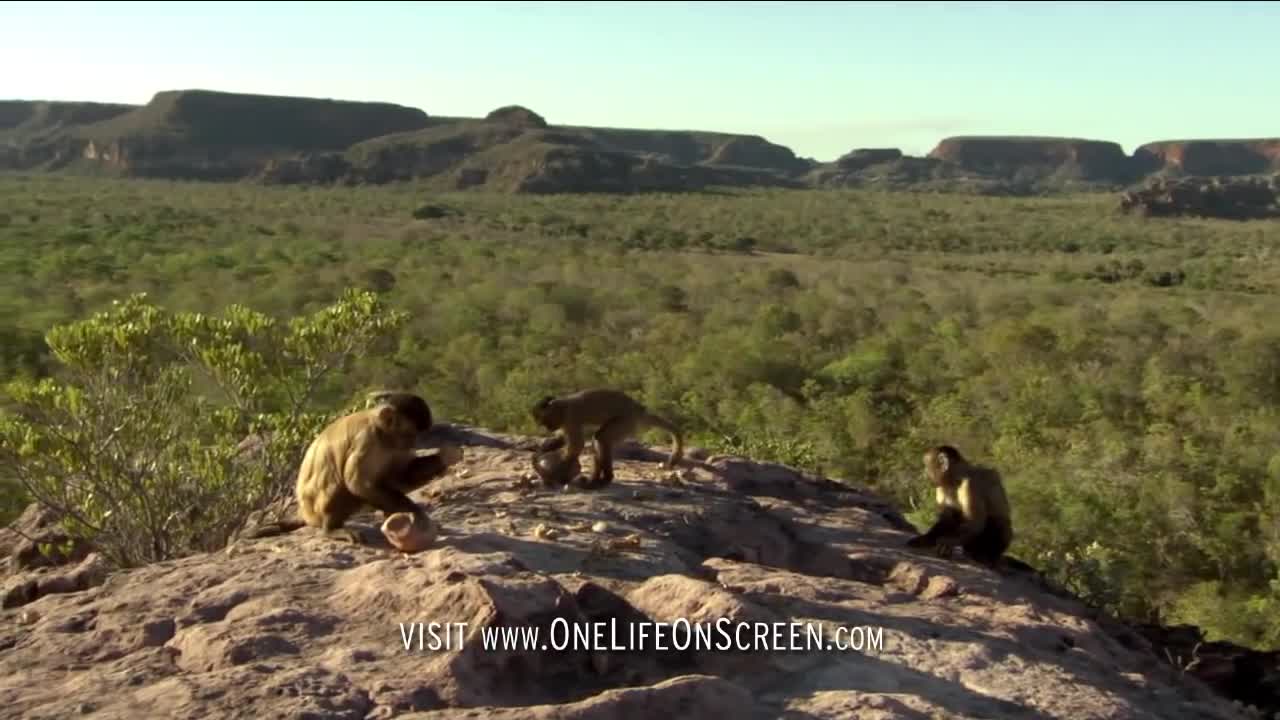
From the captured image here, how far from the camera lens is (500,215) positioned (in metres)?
60.6

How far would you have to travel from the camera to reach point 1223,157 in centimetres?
13688

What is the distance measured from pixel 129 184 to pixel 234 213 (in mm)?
28952

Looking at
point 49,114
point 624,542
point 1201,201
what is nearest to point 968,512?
point 624,542

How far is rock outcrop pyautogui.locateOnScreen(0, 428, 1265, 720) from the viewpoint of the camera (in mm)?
4512

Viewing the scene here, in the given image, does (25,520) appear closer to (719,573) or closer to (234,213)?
(719,573)

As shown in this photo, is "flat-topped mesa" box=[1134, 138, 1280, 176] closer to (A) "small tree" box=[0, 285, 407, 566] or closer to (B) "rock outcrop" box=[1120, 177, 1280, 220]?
(B) "rock outcrop" box=[1120, 177, 1280, 220]

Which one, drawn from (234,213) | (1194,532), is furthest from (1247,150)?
(1194,532)

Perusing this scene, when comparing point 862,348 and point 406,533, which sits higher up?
point 406,533

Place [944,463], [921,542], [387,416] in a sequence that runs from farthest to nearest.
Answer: [944,463]
[921,542]
[387,416]

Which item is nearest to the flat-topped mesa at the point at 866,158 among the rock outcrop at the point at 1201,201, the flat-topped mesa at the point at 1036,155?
the flat-topped mesa at the point at 1036,155

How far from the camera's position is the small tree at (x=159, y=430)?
7.55 m

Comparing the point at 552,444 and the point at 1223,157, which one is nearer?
the point at 552,444

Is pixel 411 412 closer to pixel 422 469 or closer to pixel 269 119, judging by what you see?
pixel 422 469

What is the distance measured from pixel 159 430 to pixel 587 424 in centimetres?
256
